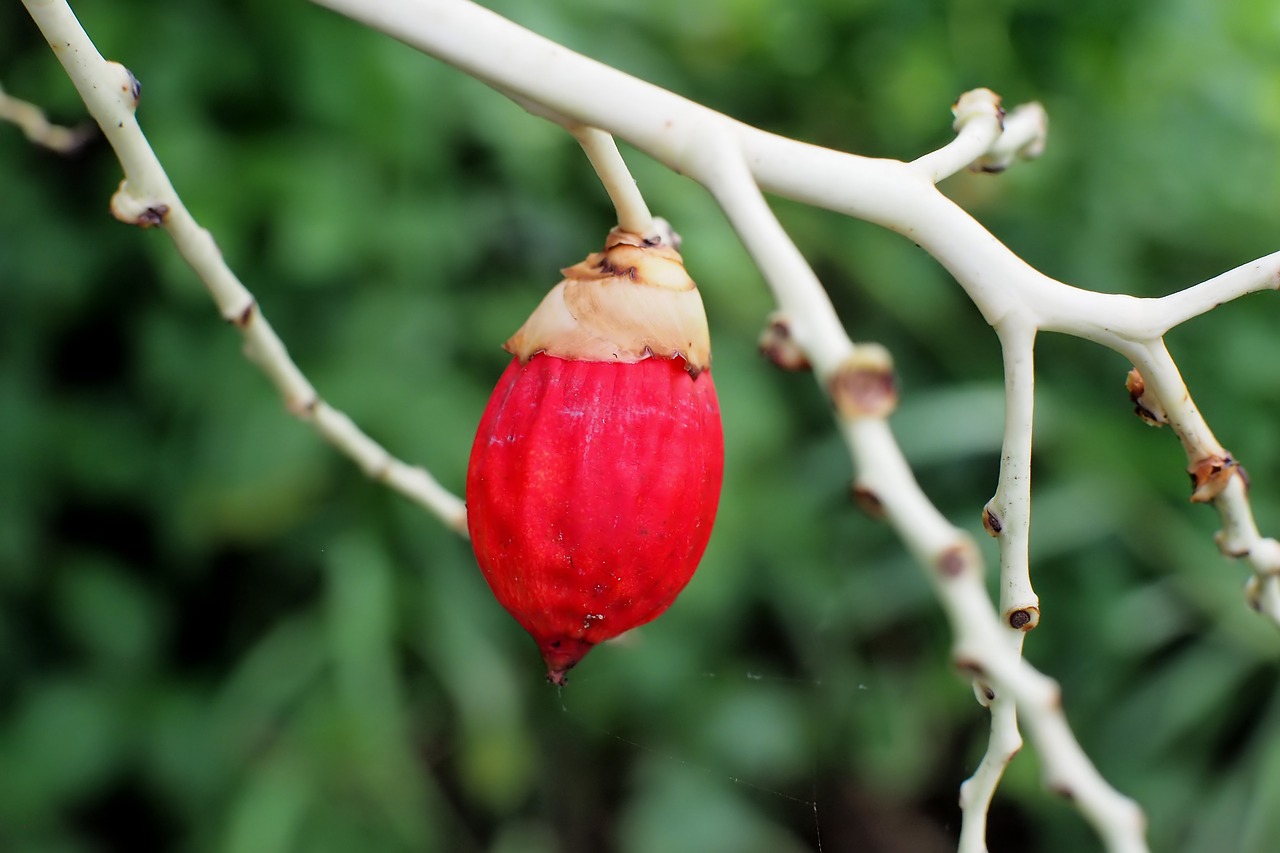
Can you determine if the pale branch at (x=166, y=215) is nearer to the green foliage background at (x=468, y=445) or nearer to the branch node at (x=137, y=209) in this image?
the branch node at (x=137, y=209)

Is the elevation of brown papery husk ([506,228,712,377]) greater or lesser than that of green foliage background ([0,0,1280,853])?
lesser

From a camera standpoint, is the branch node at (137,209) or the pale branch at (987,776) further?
the branch node at (137,209)

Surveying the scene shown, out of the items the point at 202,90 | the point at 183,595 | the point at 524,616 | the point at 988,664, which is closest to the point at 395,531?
the point at 183,595

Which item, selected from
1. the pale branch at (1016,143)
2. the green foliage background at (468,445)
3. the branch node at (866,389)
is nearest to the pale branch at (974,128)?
the pale branch at (1016,143)

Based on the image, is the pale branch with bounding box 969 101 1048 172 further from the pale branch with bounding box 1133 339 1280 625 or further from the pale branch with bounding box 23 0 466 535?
the pale branch with bounding box 23 0 466 535

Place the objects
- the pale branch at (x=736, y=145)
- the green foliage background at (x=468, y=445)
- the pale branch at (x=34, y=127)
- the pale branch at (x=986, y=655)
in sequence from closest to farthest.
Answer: the pale branch at (x=986, y=655) < the pale branch at (x=736, y=145) < the pale branch at (x=34, y=127) < the green foliage background at (x=468, y=445)

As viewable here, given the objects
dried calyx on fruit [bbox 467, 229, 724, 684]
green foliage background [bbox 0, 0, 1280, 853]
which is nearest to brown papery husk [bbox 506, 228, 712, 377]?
dried calyx on fruit [bbox 467, 229, 724, 684]

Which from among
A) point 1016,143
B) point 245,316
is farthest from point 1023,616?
point 245,316

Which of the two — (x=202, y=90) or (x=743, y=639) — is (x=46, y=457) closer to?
(x=202, y=90)

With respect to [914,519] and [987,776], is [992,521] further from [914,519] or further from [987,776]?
[914,519]
